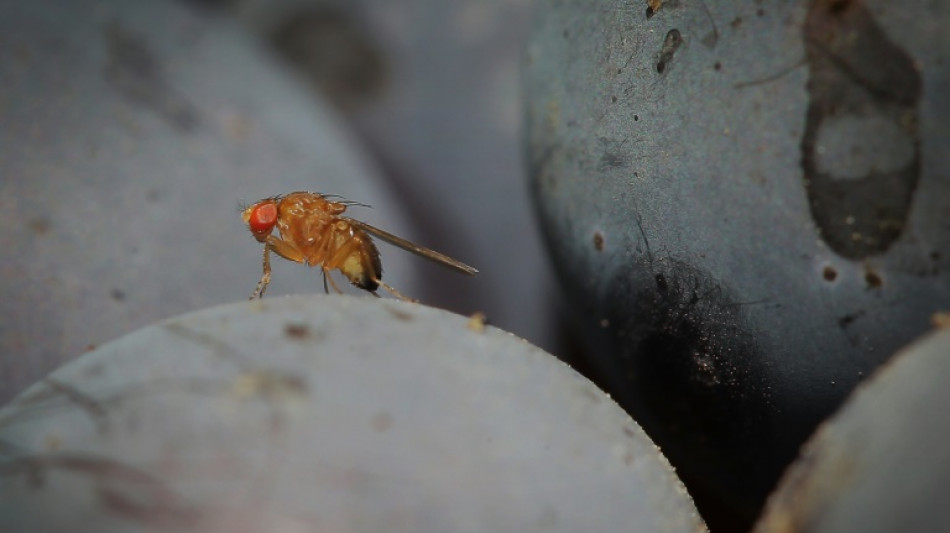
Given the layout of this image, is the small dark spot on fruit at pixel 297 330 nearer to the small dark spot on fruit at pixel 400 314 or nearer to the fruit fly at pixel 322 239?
the small dark spot on fruit at pixel 400 314

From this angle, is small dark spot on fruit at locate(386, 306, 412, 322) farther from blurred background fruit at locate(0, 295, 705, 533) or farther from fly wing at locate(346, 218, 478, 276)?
fly wing at locate(346, 218, 478, 276)

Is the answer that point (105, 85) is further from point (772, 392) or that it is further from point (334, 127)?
point (772, 392)

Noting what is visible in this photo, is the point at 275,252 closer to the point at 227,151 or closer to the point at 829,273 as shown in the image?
the point at 227,151

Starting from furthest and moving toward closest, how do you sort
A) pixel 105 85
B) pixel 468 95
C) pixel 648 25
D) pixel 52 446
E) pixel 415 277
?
1. pixel 468 95
2. pixel 415 277
3. pixel 105 85
4. pixel 648 25
5. pixel 52 446

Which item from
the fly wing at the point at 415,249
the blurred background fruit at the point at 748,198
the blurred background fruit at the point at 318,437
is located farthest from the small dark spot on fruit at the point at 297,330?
the fly wing at the point at 415,249

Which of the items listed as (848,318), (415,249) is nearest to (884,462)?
(848,318)

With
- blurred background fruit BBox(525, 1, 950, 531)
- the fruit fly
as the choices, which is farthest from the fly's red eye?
blurred background fruit BBox(525, 1, 950, 531)

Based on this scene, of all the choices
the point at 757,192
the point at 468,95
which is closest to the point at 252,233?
the point at 468,95
